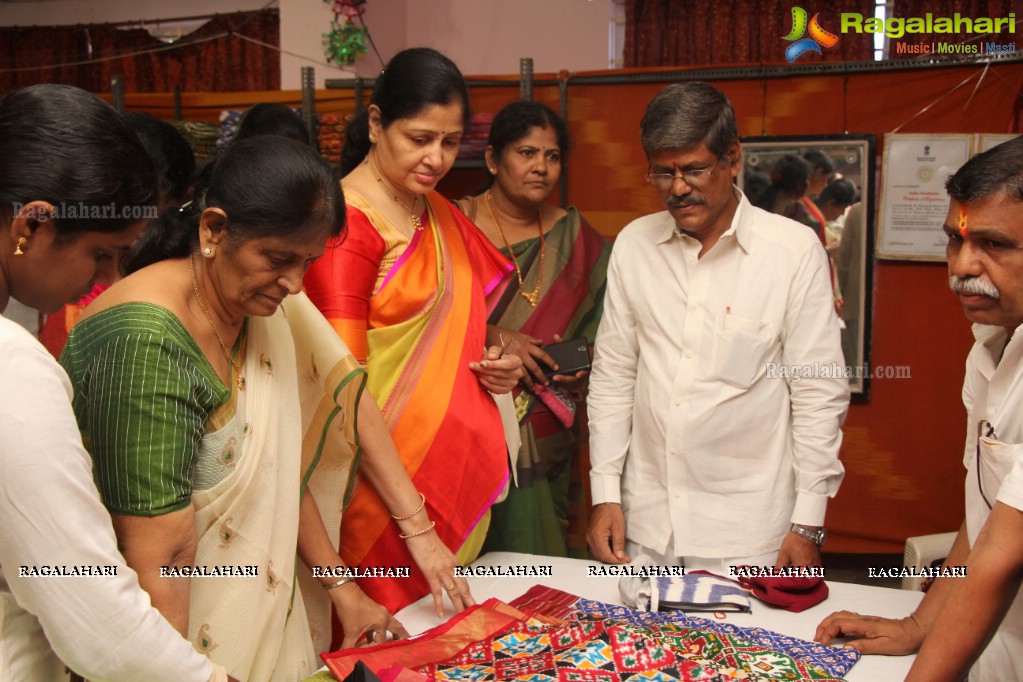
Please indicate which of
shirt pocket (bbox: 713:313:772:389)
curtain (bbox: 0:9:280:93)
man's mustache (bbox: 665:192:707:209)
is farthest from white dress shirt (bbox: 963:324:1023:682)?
curtain (bbox: 0:9:280:93)

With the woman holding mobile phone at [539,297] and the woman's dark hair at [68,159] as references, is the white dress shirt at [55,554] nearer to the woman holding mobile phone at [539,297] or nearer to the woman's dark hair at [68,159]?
the woman's dark hair at [68,159]

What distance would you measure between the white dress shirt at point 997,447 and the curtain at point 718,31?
13.6 feet

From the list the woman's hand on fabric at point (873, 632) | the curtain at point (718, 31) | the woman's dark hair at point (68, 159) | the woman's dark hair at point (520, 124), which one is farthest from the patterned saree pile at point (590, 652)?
the curtain at point (718, 31)

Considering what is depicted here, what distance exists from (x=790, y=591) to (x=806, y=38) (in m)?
4.04

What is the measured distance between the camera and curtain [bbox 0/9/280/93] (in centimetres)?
717

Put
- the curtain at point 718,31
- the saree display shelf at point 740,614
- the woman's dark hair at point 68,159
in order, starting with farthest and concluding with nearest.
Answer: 1. the curtain at point 718,31
2. the saree display shelf at point 740,614
3. the woman's dark hair at point 68,159

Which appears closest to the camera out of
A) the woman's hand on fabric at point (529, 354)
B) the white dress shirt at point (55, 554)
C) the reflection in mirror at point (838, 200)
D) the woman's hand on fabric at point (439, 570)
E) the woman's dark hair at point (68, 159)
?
the white dress shirt at point (55, 554)

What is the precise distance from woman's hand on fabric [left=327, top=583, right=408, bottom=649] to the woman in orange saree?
0.14 meters

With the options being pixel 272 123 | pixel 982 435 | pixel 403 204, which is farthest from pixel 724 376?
pixel 272 123

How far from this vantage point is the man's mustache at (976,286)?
1.46 meters

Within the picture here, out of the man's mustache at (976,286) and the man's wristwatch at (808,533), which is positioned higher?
the man's mustache at (976,286)

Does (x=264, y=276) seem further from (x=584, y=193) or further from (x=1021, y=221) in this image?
(x=584, y=193)

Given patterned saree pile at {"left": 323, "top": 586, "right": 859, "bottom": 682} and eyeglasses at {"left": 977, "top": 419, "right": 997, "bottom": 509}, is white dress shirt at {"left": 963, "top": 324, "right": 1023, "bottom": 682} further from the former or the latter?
patterned saree pile at {"left": 323, "top": 586, "right": 859, "bottom": 682}

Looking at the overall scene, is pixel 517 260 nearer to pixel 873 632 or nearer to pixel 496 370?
pixel 496 370
